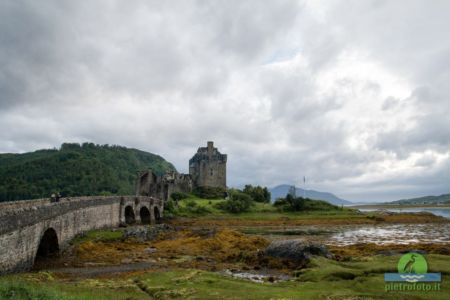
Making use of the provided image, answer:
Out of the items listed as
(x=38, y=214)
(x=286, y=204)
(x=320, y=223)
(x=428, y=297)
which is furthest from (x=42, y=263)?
(x=286, y=204)

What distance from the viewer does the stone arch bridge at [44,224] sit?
68.7ft

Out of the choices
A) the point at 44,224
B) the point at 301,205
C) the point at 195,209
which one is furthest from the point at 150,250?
the point at 301,205

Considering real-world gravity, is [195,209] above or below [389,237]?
above

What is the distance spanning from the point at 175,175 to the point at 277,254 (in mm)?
89778

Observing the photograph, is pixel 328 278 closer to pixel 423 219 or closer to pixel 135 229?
pixel 135 229

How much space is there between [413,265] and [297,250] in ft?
28.2

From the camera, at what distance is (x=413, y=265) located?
71.4ft

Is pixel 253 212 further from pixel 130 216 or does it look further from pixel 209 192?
pixel 130 216

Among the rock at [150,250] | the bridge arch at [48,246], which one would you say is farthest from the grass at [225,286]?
the rock at [150,250]

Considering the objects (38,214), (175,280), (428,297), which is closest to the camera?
(428,297)

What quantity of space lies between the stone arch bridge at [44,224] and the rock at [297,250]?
55.4ft

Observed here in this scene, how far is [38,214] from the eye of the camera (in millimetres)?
25281

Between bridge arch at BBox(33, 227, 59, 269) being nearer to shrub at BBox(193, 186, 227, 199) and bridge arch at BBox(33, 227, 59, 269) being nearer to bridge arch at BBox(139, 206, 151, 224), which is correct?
bridge arch at BBox(139, 206, 151, 224)

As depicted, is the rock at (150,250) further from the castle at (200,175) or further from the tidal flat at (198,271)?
the castle at (200,175)
